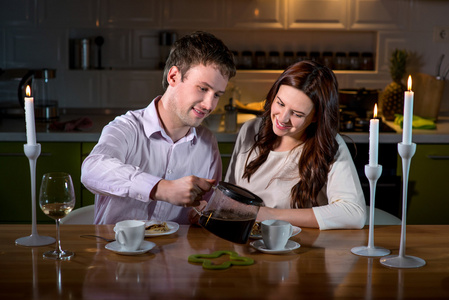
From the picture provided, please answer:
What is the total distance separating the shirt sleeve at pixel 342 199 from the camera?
1.85 metres

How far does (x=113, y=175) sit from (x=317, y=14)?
2576 mm

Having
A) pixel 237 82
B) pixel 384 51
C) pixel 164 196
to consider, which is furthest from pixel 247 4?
pixel 164 196

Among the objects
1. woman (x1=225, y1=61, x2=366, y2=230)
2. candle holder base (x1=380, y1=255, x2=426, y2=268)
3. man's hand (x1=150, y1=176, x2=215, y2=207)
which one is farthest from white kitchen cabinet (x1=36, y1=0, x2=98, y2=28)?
candle holder base (x1=380, y1=255, x2=426, y2=268)

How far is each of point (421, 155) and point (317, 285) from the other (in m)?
2.20

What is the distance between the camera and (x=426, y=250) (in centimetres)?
165

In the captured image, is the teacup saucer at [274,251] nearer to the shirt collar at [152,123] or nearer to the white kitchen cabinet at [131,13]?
the shirt collar at [152,123]

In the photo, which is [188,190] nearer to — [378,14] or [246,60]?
[246,60]

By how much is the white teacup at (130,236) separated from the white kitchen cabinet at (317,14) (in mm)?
2710

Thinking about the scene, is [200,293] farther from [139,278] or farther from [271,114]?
[271,114]

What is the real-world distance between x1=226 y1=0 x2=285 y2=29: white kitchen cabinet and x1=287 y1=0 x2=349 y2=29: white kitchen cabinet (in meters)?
0.07

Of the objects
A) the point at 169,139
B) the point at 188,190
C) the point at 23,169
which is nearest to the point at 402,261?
the point at 188,190

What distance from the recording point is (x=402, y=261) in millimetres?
1525

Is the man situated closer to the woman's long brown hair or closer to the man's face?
the man's face

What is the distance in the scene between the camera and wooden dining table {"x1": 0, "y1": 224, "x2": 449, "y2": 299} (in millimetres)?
1332
